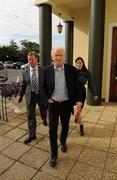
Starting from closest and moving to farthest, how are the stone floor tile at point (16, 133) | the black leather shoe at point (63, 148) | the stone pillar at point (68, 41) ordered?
the black leather shoe at point (63, 148), the stone floor tile at point (16, 133), the stone pillar at point (68, 41)

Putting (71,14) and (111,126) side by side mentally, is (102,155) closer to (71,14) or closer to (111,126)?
(111,126)

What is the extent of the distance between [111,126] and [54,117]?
6.93ft

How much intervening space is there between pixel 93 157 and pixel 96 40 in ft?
12.8

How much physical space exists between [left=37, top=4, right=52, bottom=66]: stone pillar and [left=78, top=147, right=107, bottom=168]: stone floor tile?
4.71 m

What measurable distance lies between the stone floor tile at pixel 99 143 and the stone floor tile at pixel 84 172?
2.19ft

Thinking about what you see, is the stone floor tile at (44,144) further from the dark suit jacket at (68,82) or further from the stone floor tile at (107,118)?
the stone floor tile at (107,118)

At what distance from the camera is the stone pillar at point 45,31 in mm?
7113

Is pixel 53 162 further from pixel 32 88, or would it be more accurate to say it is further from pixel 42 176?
pixel 32 88

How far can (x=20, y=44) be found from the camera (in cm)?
6525

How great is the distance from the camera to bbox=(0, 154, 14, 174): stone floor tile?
277cm

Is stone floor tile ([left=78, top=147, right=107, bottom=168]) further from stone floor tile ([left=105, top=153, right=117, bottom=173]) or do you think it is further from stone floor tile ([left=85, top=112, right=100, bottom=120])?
stone floor tile ([left=85, top=112, right=100, bottom=120])

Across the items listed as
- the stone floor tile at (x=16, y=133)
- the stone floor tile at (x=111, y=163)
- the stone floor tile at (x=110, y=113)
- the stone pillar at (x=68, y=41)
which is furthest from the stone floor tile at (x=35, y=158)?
the stone pillar at (x=68, y=41)

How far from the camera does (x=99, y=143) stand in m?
3.58

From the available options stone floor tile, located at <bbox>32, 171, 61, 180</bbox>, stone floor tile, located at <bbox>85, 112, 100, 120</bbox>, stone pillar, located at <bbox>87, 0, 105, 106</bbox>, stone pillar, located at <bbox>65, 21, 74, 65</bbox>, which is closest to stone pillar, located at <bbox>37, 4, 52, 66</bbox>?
stone pillar, located at <bbox>87, 0, 105, 106</bbox>
